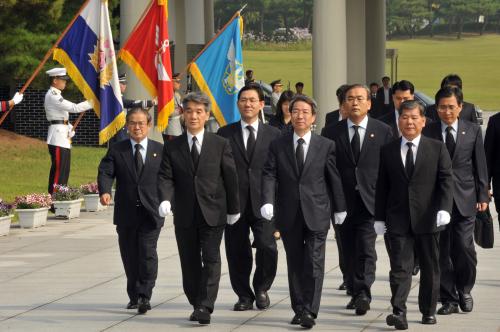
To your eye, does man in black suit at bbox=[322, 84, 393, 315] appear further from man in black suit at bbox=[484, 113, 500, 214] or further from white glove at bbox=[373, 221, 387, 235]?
man in black suit at bbox=[484, 113, 500, 214]

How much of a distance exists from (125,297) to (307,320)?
2502mm

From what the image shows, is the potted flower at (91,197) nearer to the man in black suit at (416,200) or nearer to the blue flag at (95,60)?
the blue flag at (95,60)

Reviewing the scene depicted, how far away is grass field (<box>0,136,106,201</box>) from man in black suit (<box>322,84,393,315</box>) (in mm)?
11722

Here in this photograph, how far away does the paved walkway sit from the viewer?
10695 mm

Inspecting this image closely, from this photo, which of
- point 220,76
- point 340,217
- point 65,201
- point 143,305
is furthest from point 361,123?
point 65,201

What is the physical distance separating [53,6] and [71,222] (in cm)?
1237

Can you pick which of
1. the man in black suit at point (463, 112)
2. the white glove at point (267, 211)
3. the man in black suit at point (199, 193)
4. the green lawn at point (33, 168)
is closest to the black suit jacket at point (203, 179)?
the man in black suit at point (199, 193)

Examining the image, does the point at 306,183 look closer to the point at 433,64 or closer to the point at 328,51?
the point at 328,51

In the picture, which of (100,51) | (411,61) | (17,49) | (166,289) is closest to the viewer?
(166,289)

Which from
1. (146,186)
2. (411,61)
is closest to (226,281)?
(146,186)

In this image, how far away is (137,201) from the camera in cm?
1155

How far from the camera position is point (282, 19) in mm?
110000

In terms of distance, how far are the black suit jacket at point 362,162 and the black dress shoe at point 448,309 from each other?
99cm

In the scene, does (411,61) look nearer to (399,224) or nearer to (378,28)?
(378,28)
